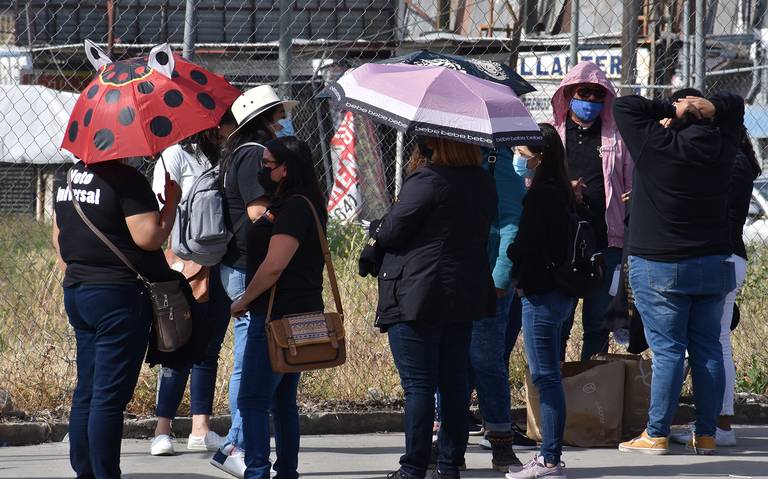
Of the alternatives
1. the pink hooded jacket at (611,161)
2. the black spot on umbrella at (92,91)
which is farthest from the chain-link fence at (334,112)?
the pink hooded jacket at (611,161)

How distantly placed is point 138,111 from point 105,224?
18.5 inches

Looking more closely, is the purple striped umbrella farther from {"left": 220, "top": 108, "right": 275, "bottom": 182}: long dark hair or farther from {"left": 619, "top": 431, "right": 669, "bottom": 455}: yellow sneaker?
{"left": 619, "top": 431, "right": 669, "bottom": 455}: yellow sneaker

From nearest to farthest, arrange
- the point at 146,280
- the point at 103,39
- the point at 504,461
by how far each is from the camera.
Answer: the point at 146,280
the point at 504,461
the point at 103,39

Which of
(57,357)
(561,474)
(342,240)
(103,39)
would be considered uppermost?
(103,39)

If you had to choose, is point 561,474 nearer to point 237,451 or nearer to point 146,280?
point 237,451

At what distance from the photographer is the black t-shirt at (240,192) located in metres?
5.28

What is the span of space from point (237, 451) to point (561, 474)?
60.0 inches

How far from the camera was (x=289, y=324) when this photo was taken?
498 centimetres

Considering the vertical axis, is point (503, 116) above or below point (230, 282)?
above

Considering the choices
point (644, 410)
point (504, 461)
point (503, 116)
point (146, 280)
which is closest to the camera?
point (146, 280)

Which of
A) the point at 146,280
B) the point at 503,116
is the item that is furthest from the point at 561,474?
the point at 146,280

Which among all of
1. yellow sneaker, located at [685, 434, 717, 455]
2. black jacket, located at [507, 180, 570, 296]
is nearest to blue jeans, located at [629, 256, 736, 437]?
yellow sneaker, located at [685, 434, 717, 455]

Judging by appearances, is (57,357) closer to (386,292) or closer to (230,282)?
(230,282)

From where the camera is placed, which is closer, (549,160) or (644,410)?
(549,160)
